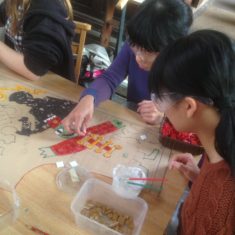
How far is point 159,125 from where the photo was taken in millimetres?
1084

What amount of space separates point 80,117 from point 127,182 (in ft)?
1.00

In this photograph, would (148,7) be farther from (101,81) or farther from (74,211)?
(74,211)

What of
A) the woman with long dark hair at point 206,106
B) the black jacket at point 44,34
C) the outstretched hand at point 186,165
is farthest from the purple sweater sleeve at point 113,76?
the woman with long dark hair at point 206,106

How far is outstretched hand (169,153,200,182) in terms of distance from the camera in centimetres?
88

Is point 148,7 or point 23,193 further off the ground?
point 148,7

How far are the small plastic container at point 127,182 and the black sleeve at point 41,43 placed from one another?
0.57 m

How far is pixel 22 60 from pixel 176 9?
1.97 ft

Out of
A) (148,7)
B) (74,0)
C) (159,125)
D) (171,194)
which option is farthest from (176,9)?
(74,0)

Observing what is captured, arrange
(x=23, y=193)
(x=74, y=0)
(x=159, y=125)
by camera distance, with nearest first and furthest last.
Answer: (x=23, y=193)
(x=159, y=125)
(x=74, y=0)

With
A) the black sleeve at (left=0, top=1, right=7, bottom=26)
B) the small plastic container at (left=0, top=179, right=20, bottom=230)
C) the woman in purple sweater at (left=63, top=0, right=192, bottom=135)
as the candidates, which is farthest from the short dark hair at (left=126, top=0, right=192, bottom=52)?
the black sleeve at (left=0, top=1, right=7, bottom=26)

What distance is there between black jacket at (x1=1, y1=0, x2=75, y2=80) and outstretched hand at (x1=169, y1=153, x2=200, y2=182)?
0.62 m

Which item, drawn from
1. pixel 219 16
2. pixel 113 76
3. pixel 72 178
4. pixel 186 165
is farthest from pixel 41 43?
pixel 219 16

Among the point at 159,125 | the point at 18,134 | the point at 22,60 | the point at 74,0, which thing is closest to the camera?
the point at 18,134

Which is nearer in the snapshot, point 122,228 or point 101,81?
point 122,228
